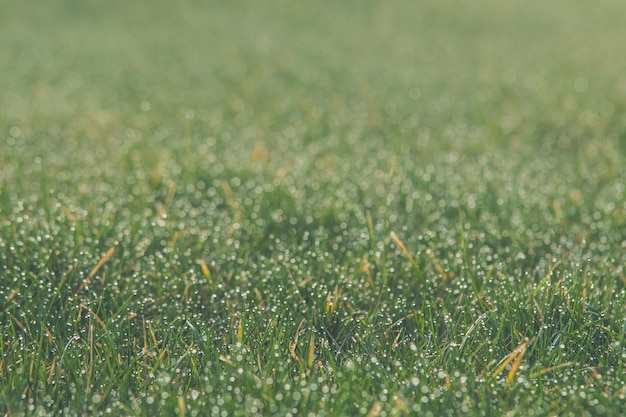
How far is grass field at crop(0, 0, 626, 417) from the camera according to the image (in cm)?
198

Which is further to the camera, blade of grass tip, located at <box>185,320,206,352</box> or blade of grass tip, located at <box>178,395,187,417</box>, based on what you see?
blade of grass tip, located at <box>185,320,206,352</box>

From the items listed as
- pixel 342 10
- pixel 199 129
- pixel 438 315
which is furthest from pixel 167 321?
pixel 342 10

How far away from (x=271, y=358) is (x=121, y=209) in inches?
57.4

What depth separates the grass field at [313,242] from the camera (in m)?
1.98

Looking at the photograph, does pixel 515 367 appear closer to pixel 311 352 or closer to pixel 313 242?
pixel 311 352

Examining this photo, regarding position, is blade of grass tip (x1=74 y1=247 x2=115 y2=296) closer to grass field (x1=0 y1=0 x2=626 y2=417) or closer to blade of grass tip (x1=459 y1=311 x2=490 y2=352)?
grass field (x1=0 y1=0 x2=626 y2=417)

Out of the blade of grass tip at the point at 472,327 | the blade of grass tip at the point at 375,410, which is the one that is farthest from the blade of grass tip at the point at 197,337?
the blade of grass tip at the point at 472,327

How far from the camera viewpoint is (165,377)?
1942 mm

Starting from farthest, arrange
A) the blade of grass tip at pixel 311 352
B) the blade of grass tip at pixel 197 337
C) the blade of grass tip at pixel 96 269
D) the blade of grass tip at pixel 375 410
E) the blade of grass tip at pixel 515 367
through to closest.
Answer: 1. the blade of grass tip at pixel 96 269
2. the blade of grass tip at pixel 197 337
3. the blade of grass tip at pixel 311 352
4. the blade of grass tip at pixel 515 367
5. the blade of grass tip at pixel 375 410

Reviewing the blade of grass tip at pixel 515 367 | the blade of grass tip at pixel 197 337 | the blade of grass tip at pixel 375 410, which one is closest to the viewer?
the blade of grass tip at pixel 375 410

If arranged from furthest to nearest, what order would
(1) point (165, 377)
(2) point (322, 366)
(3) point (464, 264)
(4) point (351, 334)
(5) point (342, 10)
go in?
1. (5) point (342, 10)
2. (3) point (464, 264)
3. (4) point (351, 334)
4. (2) point (322, 366)
5. (1) point (165, 377)

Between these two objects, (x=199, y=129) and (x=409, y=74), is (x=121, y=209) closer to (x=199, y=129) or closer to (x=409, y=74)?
(x=199, y=129)

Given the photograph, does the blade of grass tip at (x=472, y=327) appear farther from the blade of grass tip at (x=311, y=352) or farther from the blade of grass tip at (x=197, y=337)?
the blade of grass tip at (x=197, y=337)

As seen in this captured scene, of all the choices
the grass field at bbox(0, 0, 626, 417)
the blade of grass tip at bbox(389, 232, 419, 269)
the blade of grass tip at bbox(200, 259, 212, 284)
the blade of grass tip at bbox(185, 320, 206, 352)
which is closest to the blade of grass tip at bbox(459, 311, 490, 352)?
the grass field at bbox(0, 0, 626, 417)
